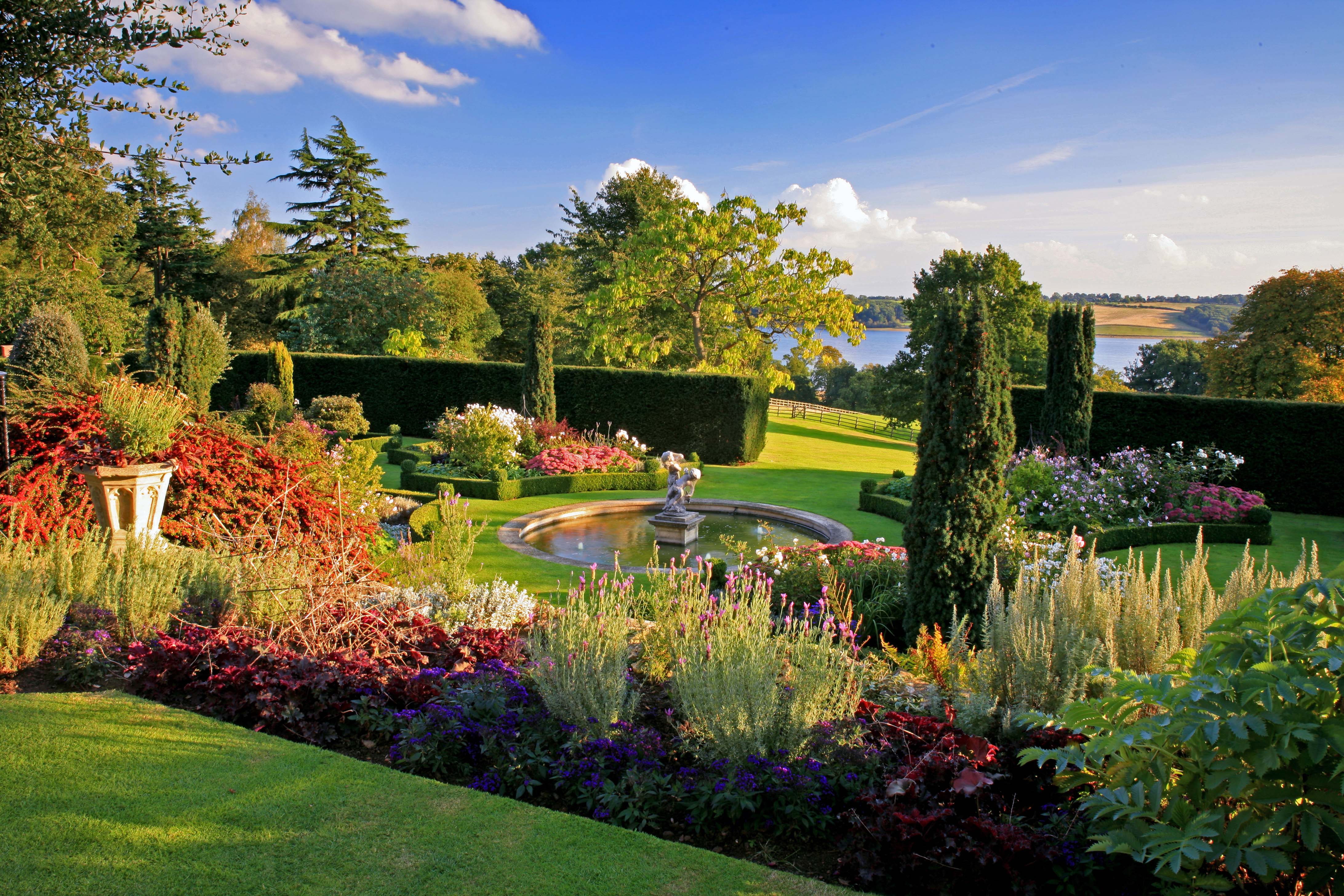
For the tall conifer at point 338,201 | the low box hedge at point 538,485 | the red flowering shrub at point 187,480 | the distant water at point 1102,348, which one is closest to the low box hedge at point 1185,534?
the distant water at point 1102,348

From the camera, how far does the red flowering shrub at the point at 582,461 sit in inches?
546

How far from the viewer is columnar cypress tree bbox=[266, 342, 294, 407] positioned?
61.5ft

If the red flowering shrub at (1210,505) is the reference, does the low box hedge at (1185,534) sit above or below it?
below

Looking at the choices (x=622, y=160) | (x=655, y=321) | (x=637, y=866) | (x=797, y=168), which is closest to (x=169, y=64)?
(x=637, y=866)

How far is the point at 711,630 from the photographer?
4.08 m

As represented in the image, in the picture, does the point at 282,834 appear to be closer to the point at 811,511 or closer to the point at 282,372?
the point at 811,511

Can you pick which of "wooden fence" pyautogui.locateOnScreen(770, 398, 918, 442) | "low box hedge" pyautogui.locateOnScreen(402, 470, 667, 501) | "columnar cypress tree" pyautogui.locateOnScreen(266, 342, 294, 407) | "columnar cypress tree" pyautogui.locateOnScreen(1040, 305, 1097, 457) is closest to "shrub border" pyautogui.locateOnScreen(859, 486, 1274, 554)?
"columnar cypress tree" pyautogui.locateOnScreen(1040, 305, 1097, 457)

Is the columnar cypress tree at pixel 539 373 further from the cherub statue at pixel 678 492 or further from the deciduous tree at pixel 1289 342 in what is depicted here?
the deciduous tree at pixel 1289 342

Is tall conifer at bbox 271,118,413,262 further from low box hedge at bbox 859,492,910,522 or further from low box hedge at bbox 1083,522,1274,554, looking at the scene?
low box hedge at bbox 1083,522,1274,554

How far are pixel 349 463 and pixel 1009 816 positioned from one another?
751cm

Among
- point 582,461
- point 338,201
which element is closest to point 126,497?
point 582,461

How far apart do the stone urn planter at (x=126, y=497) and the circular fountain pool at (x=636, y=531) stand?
363 centimetres

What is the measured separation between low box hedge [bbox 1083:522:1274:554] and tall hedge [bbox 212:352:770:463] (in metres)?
9.10

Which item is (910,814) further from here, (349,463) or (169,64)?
(349,463)
